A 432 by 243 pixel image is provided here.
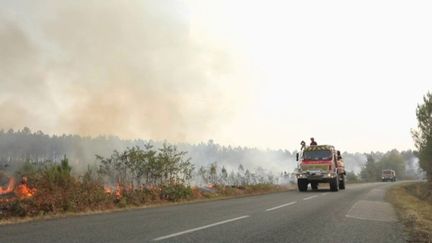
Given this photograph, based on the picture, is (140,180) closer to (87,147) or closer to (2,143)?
(87,147)

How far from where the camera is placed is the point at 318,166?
26.9 meters

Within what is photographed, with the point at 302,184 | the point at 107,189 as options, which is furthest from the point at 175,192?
the point at 302,184

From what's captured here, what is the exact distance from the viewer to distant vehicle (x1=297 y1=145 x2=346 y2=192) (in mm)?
26844

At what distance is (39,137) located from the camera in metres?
101

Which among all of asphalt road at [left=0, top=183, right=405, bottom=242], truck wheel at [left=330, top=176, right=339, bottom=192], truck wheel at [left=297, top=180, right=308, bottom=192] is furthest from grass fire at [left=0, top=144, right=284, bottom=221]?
truck wheel at [left=330, top=176, right=339, bottom=192]

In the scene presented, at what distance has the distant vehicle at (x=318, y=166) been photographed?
26844 millimetres

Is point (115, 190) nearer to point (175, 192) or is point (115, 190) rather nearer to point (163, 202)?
point (163, 202)

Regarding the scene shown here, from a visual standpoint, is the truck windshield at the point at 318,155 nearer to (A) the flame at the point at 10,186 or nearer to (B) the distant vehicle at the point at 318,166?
(B) the distant vehicle at the point at 318,166

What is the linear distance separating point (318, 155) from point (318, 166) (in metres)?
0.81

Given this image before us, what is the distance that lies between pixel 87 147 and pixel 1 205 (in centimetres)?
3944

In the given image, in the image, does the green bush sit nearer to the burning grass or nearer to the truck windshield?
the burning grass

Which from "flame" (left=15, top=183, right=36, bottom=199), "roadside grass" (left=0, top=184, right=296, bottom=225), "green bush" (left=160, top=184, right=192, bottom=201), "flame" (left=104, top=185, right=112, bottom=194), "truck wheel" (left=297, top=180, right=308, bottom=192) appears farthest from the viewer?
"truck wheel" (left=297, top=180, right=308, bottom=192)

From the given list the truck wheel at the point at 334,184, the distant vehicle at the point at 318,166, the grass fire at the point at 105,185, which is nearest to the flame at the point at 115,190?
the grass fire at the point at 105,185

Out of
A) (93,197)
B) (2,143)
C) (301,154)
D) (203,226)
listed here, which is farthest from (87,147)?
(2,143)
